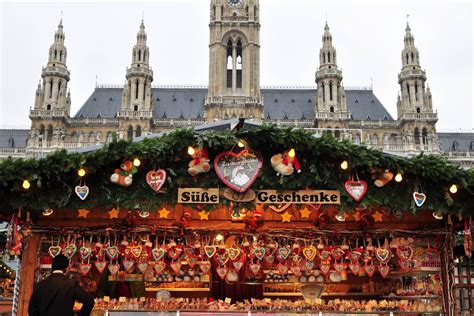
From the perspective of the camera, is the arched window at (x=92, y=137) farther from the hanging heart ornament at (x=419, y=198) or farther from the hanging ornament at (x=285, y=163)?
the hanging heart ornament at (x=419, y=198)

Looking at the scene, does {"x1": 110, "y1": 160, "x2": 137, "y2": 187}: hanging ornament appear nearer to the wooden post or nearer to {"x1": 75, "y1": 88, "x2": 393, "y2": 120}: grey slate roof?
the wooden post

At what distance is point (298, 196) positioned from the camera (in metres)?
5.71

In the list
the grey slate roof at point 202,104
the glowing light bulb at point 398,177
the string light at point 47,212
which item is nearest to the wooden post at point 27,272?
the string light at point 47,212

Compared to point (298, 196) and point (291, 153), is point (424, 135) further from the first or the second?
point (291, 153)

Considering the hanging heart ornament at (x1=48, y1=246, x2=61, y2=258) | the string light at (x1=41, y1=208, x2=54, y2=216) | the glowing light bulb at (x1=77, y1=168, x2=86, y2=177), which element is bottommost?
the hanging heart ornament at (x1=48, y1=246, x2=61, y2=258)

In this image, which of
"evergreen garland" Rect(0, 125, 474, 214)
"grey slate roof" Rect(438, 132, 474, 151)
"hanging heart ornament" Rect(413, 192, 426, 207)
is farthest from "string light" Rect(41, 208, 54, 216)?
"grey slate roof" Rect(438, 132, 474, 151)

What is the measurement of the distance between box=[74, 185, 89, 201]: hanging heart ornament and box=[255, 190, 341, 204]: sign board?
177 centimetres

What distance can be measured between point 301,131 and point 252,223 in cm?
150

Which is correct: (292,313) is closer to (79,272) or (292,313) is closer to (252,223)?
(252,223)

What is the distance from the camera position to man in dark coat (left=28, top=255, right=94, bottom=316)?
14.3 ft

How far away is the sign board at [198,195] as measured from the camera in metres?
5.58

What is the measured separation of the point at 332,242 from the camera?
257 inches

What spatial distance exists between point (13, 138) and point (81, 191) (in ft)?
161

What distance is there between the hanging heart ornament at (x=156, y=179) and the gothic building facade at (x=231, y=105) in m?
Answer: 33.8
